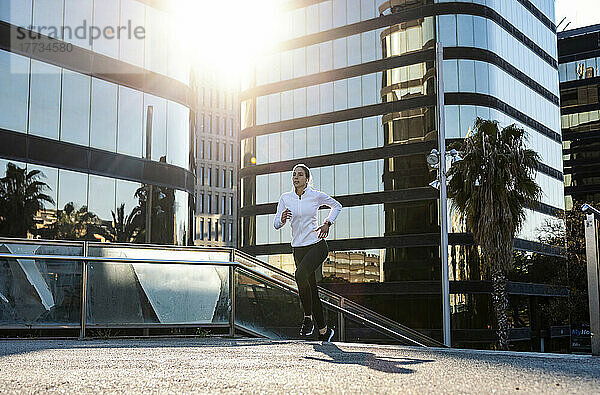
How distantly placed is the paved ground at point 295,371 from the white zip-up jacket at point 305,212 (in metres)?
1.60

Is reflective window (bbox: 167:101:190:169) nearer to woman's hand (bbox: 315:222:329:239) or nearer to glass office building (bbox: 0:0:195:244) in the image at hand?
glass office building (bbox: 0:0:195:244)

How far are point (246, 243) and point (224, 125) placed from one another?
54.9m

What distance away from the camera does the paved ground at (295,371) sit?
4.09 meters

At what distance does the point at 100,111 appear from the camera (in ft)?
89.7

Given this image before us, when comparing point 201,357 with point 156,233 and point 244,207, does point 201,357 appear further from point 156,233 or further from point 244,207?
point 244,207

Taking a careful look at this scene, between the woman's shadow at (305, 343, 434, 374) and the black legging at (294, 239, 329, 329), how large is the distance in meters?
1.62

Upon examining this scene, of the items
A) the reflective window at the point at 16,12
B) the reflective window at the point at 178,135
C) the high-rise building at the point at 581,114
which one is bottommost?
the reflective window at the point at 178,135

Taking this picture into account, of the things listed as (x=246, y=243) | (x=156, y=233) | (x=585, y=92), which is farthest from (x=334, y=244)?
(x=585, y=92)

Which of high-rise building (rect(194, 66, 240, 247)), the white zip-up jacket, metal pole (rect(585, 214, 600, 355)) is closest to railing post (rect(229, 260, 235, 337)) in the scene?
the white zip-up jacket

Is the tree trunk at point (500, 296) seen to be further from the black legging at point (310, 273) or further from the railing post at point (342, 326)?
the black legging at point (310, 273)

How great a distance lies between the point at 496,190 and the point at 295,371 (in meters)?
29.7

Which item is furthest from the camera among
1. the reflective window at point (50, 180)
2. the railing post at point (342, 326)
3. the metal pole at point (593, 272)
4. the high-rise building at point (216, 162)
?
the high-rise building at point (216, 162)

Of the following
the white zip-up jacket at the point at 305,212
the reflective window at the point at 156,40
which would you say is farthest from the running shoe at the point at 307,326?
the reflective window at the point at 156,40

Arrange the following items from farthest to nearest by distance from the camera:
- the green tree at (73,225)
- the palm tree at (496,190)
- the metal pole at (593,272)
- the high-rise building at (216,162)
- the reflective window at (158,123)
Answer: the high-rise building at (216,162)
the palm tree at (496,190)
the reflective window at (158,123)
the green tree at (73,225)
the metal pole at (593,272)
